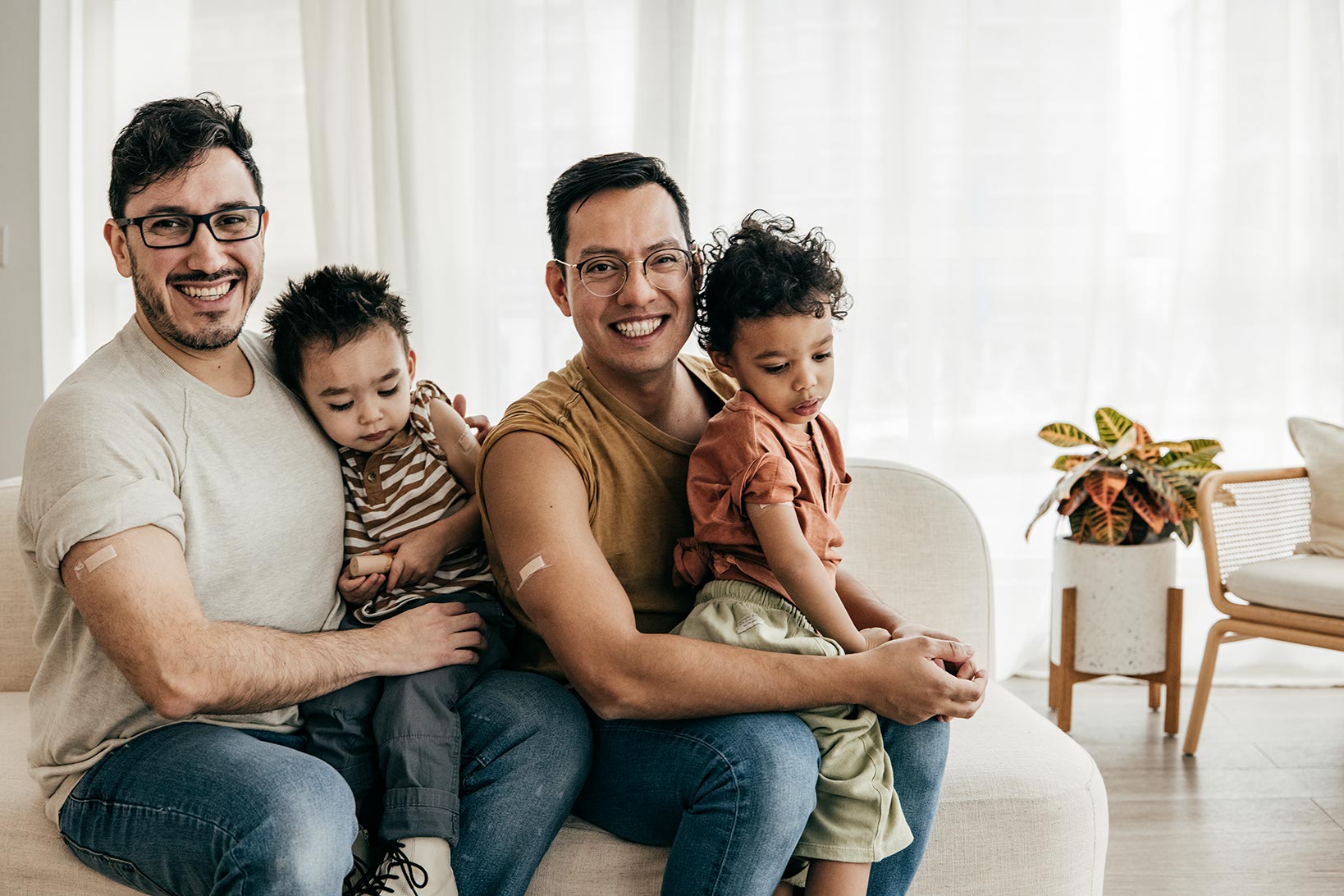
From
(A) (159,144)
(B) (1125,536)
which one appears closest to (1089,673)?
(B) (1125,536)

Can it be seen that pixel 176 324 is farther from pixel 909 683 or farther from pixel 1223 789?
pixel 1223 789

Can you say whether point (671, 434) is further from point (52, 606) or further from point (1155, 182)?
point (1155, 182)

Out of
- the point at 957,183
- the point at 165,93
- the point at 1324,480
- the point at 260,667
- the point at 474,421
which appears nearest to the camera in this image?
the point at 260,667

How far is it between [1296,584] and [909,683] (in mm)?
1717

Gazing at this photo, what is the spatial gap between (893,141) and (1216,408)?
1.32 meters

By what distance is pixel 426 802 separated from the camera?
142cm

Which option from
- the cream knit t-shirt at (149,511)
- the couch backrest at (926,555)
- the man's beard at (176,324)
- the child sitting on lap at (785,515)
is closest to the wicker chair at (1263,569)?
the couch backrest at (926,555)

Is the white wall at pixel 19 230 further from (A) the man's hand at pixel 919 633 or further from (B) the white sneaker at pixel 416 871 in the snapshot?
(A) the man's hand at pixel 919 633

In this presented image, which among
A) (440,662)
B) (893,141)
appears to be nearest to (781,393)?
(440,662)

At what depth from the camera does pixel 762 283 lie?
1.62 meters

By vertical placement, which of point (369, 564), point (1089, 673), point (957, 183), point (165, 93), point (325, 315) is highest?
point (165, 93)

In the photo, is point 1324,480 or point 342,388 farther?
point 1324,480

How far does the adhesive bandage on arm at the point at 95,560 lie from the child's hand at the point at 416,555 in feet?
1.33

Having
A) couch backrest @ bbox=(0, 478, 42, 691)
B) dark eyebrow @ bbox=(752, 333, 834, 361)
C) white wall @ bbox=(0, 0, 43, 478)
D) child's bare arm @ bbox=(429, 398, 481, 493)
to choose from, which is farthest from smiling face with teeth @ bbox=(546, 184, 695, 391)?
white wall @ bbox=(0, 0, 43, 478)
